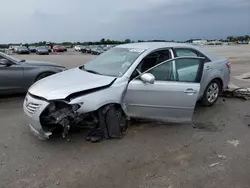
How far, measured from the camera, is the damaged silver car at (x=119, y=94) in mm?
4203

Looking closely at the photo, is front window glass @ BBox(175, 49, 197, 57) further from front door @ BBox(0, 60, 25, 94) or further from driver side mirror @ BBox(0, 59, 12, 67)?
driver side mirror @ BBox(0, 59, 12, 67)

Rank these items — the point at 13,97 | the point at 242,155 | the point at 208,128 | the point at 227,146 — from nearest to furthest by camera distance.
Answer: the point at 242,155 < the point at 227,146 < the point at 208,128 < the point at 13,97

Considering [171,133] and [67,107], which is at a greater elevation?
[67,107]

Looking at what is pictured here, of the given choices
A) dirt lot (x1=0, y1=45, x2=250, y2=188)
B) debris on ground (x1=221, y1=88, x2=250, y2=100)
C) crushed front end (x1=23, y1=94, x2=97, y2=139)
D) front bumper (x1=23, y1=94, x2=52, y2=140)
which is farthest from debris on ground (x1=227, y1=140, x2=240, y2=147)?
debris on ground (x1=221, y1=88, x2=250, y2=100)

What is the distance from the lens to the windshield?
4887mm

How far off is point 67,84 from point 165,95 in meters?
1.69

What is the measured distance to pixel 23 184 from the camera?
3305 millimetres

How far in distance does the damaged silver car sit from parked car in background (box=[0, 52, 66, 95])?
2.55m

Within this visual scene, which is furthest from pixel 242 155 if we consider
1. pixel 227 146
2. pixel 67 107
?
A: pixel 67 107

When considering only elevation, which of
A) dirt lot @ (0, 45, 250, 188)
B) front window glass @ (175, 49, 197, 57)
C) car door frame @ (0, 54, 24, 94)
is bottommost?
dirt lot @ (0, 45, 250, 188)

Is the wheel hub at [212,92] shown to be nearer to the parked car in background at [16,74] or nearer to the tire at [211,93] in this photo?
the tire at [211,93]

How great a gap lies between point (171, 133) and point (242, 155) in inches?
50.3

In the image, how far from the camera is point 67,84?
4.43 metres

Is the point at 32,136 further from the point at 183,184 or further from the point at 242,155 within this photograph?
the point at 242,155
